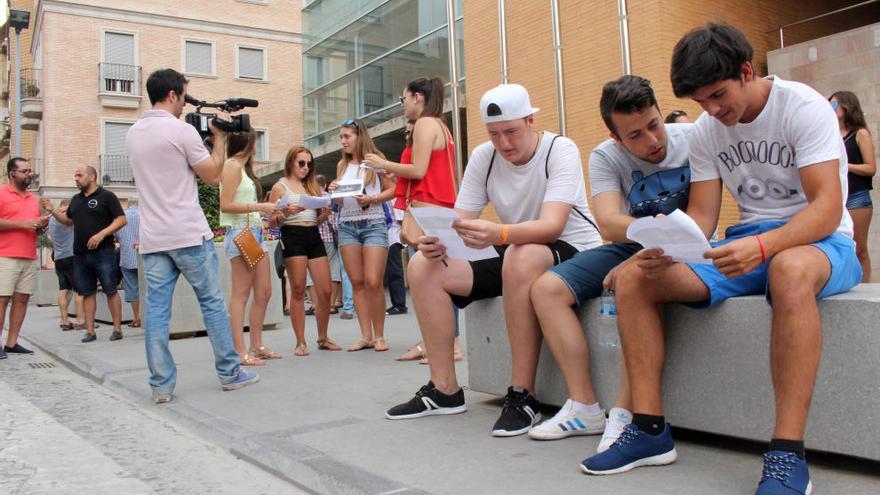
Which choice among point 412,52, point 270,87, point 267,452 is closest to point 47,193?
point 270,87

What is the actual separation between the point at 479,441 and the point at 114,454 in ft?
5.75

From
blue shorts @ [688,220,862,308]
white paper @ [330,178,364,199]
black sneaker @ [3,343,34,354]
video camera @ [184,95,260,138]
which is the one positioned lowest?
black sneaker @ [3,343,34,354]

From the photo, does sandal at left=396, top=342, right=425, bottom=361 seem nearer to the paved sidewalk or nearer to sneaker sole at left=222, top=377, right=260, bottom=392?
the paved sidewalk

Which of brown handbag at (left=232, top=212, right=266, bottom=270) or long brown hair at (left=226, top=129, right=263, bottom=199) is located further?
long brown hair at (left=226, top=129, right=263, bottom=199)

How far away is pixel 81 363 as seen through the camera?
6.65 metres

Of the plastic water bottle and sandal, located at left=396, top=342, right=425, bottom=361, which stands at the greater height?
the plastic water bottle

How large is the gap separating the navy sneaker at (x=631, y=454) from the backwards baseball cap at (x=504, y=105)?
149cm

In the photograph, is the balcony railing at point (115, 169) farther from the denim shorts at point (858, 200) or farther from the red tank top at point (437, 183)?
the denim shorts at point (858, 200)

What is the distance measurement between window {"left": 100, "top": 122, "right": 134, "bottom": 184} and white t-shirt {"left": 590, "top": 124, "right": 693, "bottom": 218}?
Answer: 31032mm

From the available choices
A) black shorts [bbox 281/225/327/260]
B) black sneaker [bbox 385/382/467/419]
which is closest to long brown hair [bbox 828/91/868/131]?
black sneaker [bbox 385/382/467/419]

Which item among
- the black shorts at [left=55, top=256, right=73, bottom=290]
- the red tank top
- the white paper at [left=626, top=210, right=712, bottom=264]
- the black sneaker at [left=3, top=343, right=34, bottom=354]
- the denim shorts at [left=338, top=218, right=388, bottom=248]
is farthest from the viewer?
the black shorts at [left=55, top=256, right=73, bottom=290]

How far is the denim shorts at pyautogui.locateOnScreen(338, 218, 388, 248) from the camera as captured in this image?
6078mm

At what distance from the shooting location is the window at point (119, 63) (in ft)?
103

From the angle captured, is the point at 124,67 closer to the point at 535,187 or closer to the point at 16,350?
the point at 16,350
